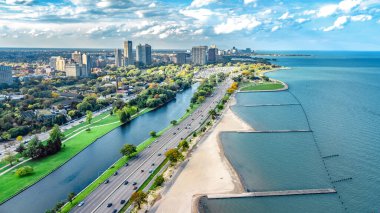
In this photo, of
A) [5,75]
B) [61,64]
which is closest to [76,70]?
[61,64]

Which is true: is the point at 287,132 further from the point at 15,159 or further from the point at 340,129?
the point at 15,159

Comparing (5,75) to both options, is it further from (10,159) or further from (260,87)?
(260,87)

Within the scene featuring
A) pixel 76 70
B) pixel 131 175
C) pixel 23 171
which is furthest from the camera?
pixel 76 70

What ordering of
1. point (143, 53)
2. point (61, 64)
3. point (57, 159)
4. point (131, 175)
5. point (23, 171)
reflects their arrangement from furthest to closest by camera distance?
point (143, 53) → point (61, 64) → point (57, 159) → point (23, 171) → point (131, 175)

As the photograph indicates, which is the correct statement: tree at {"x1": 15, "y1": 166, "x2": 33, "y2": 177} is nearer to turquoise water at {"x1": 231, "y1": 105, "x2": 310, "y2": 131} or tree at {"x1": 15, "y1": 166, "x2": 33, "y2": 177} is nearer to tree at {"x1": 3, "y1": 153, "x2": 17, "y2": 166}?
tree at {"x1": 3, "y1": 153, "x2": 17, "y2": 166}

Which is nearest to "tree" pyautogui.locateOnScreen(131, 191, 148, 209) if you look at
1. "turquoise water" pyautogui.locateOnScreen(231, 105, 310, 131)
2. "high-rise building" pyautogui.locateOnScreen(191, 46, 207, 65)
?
"turquoise water" pyautogui.locateOnScreen(231, 105, 310, 131)

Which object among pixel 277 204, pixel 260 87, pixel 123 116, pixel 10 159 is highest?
pixel 260 87
